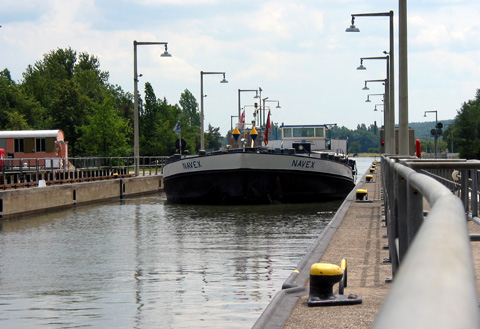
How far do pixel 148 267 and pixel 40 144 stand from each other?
37.7 meters

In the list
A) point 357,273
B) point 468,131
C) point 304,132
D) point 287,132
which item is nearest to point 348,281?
point 357,273

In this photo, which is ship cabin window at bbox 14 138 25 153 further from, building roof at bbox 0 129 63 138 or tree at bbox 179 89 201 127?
tree at bbox 179 89 201 127

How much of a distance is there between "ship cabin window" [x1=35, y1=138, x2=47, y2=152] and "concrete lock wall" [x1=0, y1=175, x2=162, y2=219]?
1141 centimetres

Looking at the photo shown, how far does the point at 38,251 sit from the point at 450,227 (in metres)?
15.4

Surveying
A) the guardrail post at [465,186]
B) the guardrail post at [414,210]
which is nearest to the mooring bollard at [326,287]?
the guardrail post at [465,186]

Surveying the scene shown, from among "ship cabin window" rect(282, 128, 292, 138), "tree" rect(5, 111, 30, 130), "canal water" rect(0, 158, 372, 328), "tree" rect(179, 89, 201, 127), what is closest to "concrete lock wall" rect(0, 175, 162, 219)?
"canal water" rect(0, 158, 372, 328)

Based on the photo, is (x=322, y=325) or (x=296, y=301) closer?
(x=322, y=325)

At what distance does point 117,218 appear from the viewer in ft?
80.1

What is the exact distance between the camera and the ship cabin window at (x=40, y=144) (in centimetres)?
4904

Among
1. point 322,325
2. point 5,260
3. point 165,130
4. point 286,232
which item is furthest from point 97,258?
point 165,130

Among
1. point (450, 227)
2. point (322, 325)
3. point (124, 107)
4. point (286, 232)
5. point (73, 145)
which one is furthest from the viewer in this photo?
point (124, 107)

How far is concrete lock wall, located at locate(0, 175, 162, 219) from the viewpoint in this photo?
24.3 m

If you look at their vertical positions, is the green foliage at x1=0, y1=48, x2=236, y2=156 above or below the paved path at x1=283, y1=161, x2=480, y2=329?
above

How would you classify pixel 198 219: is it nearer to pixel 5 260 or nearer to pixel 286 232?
pixel 286 232
